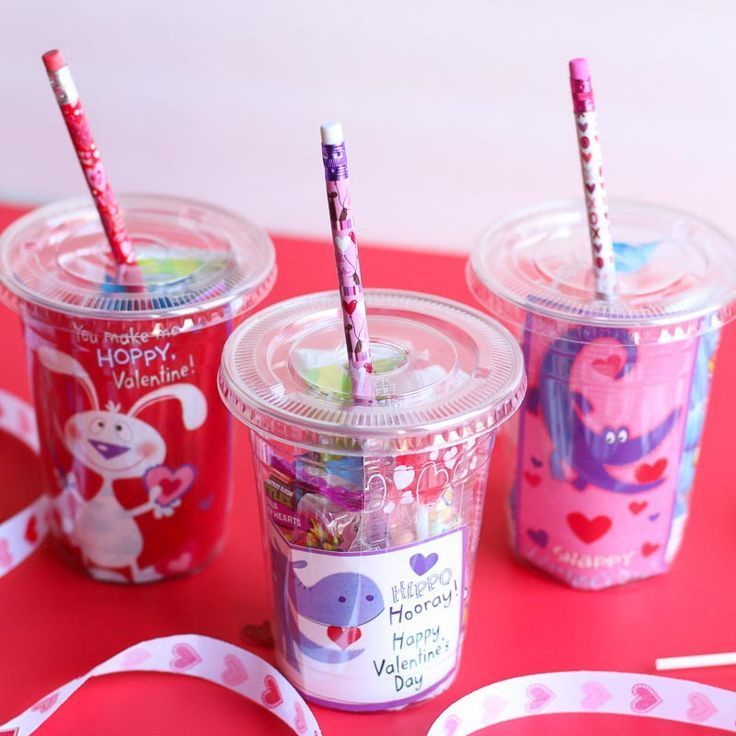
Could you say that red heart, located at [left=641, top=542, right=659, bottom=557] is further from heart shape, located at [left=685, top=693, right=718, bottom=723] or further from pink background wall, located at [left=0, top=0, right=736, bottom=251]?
pink background wall, located at [left=0, top=0, right=736, bottom=251]

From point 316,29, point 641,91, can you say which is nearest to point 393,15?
point 316,29

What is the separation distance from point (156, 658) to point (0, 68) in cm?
107

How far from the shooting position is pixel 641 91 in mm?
1535

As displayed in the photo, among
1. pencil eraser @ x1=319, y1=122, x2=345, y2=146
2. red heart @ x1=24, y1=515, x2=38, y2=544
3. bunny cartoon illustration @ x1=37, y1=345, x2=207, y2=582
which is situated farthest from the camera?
red heart @ x1=24, y1=515, x2=38, y2=544

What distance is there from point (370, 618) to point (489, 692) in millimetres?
135

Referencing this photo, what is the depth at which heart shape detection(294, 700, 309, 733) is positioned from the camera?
2.88 ft

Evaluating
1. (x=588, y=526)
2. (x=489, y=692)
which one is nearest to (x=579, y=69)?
(x=588, y=526)

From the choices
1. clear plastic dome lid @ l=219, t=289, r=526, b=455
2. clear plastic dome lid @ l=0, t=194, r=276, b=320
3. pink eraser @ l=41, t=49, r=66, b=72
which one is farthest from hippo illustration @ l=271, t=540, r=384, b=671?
pink eraser @ l=41, t=49, r=66, b=72

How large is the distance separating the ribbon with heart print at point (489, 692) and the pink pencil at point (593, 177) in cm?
31

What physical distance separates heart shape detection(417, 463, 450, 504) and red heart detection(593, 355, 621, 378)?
0.19 metres

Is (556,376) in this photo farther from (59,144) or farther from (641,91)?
(59,144)

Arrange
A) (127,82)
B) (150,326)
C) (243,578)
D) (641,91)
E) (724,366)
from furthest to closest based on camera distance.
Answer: (127,82)
(641,91)
(724,366)
(243,578)
(150,326)

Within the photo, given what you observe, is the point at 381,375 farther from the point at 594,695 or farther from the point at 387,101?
the point at 387,101

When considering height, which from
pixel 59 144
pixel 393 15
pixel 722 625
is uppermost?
pixel 393 15
